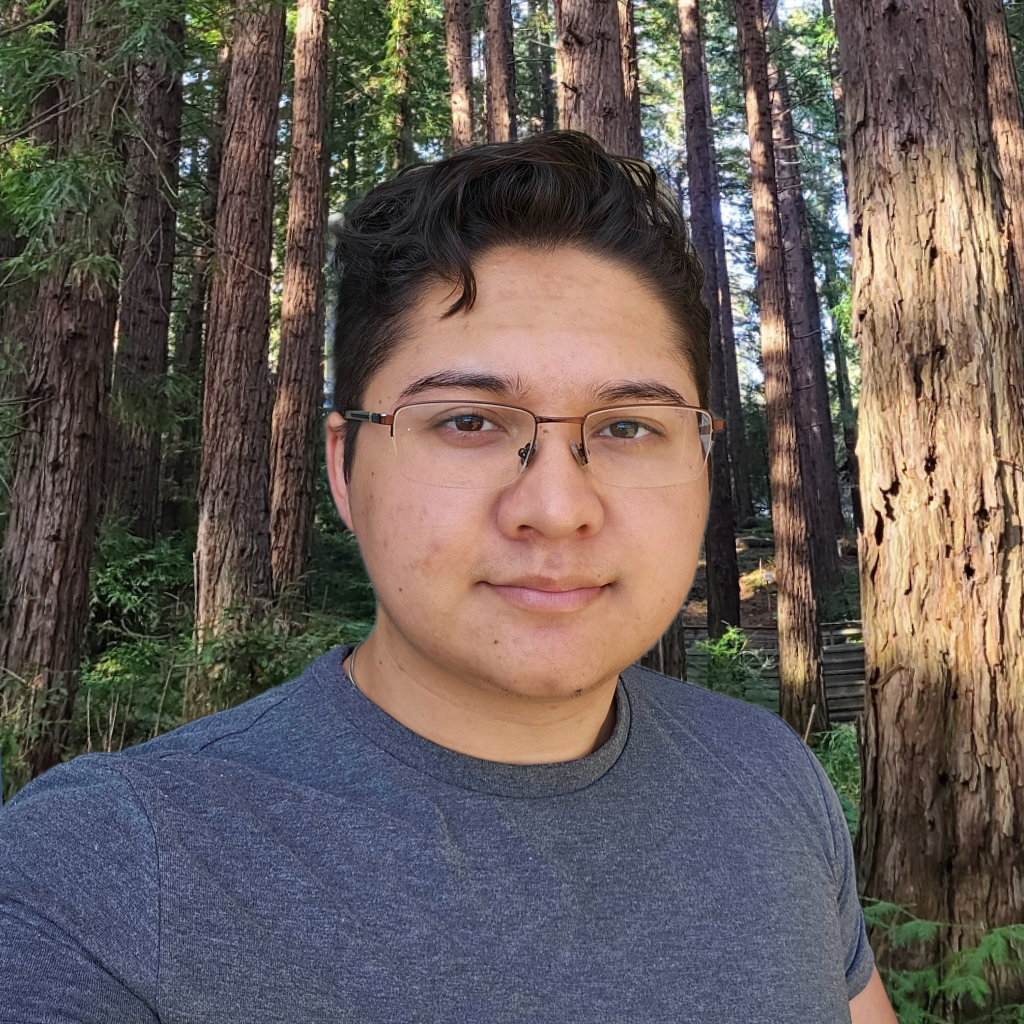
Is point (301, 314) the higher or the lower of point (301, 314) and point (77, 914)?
the higher

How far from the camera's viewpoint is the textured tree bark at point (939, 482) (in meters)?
3.28

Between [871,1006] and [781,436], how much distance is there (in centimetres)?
1106

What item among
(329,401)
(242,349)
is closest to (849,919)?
(329,401)

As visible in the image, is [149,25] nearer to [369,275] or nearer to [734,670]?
[369,275]

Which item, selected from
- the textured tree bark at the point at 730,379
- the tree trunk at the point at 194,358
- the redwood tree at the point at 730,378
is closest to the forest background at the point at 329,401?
the tree trunk at the point at 194,358

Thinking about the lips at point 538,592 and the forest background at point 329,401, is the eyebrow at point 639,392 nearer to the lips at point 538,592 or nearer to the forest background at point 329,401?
the lips at point 538,592

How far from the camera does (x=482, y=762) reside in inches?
52.7

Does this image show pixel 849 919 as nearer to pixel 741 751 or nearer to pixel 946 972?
pixel 741 751

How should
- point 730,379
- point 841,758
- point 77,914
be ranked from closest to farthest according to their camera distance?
Answer: 1. point 77,914
2. point 841,758
3. point 730,379

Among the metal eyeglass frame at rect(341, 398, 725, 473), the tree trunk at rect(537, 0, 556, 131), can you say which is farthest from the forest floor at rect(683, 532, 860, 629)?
the metal eyeglass frame at rect(341, 398, 725, 473)

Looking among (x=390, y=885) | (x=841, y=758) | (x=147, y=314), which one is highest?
(x=147, y=314)

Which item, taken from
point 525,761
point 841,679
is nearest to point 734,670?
point 841,679

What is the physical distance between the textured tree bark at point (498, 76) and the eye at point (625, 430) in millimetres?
14717

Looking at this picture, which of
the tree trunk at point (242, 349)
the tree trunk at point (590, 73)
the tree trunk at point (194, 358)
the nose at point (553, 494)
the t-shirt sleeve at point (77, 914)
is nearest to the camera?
the t-shirt sleeve at point (77, 914)
